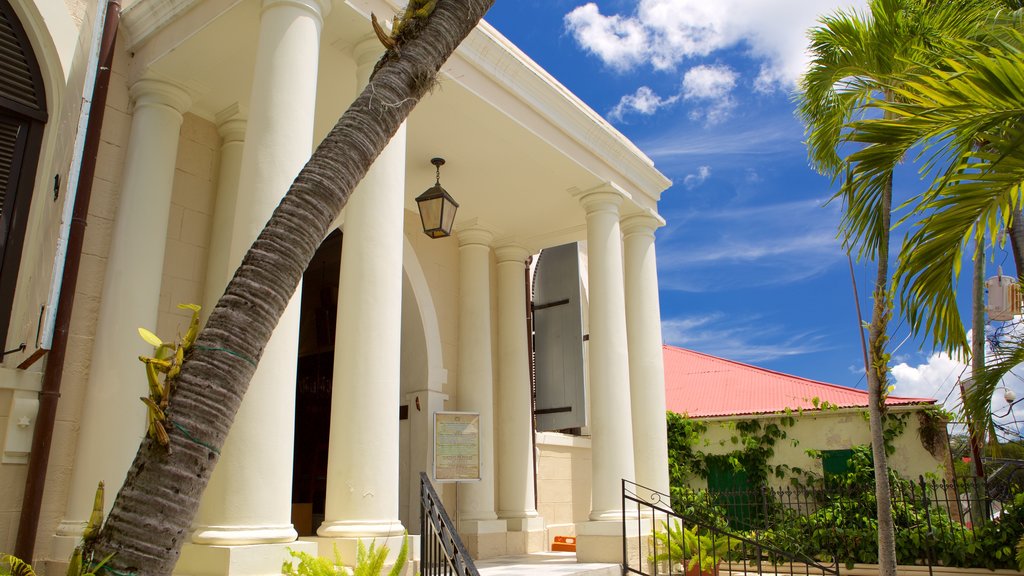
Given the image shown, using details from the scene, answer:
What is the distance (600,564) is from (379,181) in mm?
4546

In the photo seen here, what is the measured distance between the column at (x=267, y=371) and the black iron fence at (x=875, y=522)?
594cm

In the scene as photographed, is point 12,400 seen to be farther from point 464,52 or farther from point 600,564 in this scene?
point 600,564

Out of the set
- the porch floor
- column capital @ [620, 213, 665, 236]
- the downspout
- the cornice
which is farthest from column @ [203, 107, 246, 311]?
column capital @ [620, 213, 665, 236]

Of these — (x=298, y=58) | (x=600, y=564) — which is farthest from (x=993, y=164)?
(x=600, y=564)

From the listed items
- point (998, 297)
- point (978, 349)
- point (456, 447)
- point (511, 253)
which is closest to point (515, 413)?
point (456, 447)

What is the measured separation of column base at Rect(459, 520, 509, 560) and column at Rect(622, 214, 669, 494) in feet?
6.20

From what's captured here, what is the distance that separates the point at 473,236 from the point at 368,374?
508 centimetres

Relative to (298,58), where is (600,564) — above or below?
below

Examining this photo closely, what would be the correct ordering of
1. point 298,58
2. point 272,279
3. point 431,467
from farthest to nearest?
point 431,467 → point 298,58 → point 272,279

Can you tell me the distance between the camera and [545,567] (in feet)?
24.3

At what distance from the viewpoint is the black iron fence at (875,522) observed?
9703 mm

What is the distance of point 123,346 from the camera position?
5.55 m

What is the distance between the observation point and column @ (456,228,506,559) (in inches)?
354

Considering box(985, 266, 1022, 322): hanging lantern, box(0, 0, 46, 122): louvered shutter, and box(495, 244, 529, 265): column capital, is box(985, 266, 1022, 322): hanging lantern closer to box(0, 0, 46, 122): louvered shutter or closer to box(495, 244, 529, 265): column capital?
box(495, 244, 529, 265): column capital
